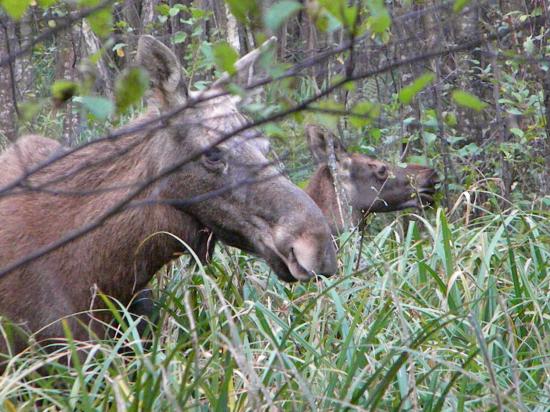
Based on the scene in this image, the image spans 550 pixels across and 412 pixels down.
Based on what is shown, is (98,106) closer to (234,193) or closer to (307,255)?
(307,255)

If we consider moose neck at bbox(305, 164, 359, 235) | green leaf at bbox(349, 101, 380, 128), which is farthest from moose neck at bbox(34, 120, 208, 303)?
moose neck at bbox(305, 164, 359, 235)

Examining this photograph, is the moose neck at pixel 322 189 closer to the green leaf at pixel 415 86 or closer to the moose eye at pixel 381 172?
the moose eye at pixel 381 172

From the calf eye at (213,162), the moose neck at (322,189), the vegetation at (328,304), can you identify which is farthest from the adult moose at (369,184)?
the calf eye at (213,162)

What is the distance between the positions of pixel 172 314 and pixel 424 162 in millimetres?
3679

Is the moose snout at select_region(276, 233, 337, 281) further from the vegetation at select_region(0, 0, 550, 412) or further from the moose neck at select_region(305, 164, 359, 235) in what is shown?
the moose neck at select_region(305, 164, 359, 235)

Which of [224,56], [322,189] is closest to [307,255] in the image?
[224,56]

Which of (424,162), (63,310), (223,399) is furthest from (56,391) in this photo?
(424,162)

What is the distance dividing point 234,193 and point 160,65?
66 cm

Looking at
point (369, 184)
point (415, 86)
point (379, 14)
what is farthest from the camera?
point (369, 184)

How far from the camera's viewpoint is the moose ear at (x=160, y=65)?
4.54 metres

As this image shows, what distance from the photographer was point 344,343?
4.01m

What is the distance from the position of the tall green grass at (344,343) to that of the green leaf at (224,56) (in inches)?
44.3

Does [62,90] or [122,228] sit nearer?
[62,90]

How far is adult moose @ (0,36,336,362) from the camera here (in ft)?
14.9
